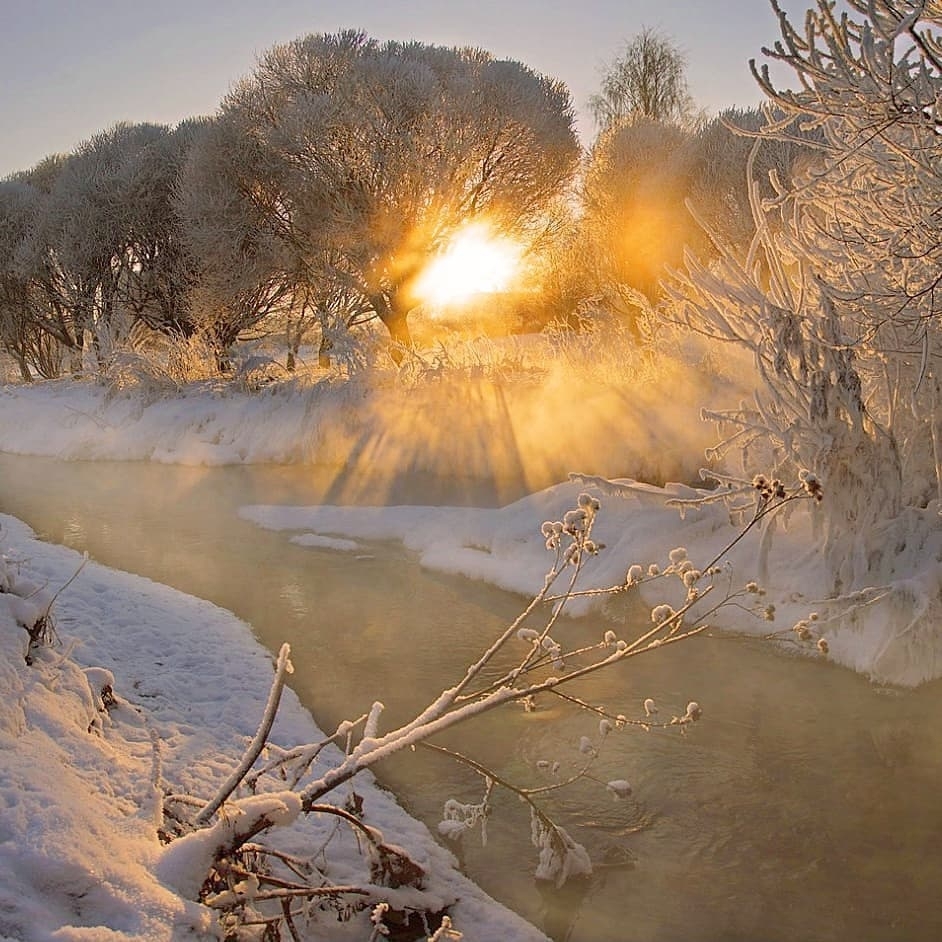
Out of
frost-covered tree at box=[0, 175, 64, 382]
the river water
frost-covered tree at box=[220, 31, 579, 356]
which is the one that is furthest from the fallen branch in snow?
frost-covered tree at box=[0, 175, 64, 382]

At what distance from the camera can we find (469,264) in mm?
22922

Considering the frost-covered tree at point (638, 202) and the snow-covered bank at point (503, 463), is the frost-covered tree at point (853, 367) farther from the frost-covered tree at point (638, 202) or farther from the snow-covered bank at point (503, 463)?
the frost-covered tree at point (638, 202)

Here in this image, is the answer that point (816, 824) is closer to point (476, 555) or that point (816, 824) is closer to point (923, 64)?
point (923, 64)

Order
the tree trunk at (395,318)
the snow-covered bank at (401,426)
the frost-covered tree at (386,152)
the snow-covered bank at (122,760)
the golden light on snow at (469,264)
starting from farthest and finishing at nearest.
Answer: the tree trunk at (395,318)
the golden light on snow at (469,264)
the frost-covered tree at (386,152)
the snow-covered bank at (401,426)
the snow-covered bank at (122,760)

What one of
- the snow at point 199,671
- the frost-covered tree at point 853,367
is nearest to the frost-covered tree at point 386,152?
the snow at point 199,671

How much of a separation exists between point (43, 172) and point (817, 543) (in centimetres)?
3166

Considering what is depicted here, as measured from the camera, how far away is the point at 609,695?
621 cm

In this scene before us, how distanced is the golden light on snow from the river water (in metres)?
14.4

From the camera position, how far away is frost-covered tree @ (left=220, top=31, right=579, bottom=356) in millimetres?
20000

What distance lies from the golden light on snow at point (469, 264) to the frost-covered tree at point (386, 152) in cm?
35

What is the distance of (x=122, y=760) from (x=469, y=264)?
20.3 meters

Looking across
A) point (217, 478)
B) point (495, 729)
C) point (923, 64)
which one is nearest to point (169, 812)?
point (495, 729)

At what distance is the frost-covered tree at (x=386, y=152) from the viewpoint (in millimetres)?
20000

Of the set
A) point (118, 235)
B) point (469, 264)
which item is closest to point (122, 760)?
point (469, 264)
